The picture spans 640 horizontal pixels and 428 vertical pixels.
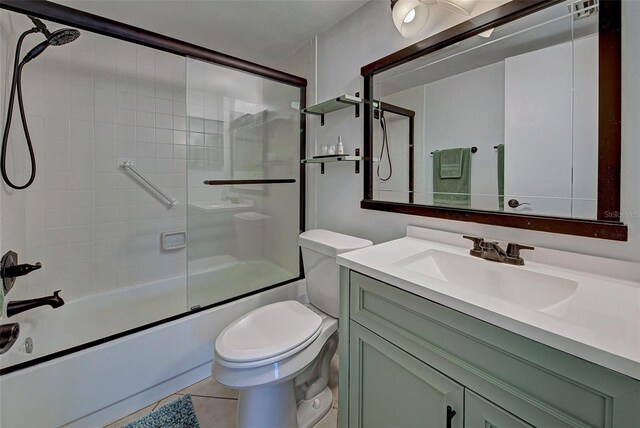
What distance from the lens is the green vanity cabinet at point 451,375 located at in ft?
1.69

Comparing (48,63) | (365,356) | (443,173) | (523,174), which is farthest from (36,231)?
(523,174)

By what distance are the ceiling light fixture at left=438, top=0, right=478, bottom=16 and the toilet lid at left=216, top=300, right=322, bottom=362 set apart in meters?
1.48

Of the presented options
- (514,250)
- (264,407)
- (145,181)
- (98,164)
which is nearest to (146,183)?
(145,181)

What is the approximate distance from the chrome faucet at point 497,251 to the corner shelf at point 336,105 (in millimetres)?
980

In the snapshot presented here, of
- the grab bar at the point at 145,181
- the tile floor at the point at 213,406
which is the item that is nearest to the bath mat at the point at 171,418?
the tile floor at the point at 213,406

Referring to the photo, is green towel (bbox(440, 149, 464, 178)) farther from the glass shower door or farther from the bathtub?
the bathtub

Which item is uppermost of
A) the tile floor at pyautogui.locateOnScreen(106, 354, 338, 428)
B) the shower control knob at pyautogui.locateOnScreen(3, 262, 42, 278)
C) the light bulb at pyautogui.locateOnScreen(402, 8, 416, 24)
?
the light bulb at pyautogui.locateOnScreen(402, 8, 416, 24)

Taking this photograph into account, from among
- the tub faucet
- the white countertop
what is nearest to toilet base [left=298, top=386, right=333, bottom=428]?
the white countertop

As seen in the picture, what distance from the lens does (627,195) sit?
0.80m

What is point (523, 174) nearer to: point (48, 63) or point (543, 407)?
point (543, 407)

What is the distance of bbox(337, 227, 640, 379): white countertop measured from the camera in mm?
497

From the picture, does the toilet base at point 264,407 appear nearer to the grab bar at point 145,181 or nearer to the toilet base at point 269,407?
the toilet base at point 269,407

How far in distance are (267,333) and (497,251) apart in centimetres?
101

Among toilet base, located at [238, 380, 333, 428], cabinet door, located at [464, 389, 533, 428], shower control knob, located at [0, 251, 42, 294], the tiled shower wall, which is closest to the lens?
cabinet door, located at [464, 389, 533, 428]
